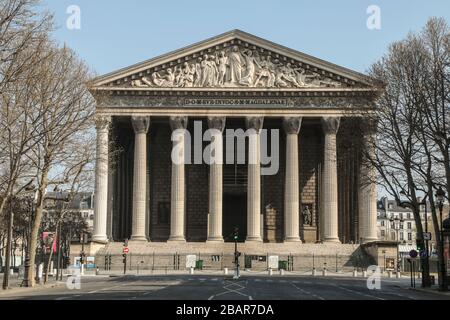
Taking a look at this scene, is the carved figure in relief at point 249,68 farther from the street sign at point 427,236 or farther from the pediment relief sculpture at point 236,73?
the street sign at point 427,236

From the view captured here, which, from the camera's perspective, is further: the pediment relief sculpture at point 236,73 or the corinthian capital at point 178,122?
the pediment relief sculpture at point 236,73

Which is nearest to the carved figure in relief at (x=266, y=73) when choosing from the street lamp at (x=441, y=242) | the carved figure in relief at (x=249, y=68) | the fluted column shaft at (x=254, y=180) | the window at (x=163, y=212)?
the carved figure in relief at (x=249, y=68)

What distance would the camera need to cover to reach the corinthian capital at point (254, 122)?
75812 millimetres

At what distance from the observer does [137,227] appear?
75062 millimetres

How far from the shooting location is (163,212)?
83.6m

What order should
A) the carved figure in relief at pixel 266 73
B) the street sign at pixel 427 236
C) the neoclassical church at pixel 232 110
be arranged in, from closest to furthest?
1. the street sign at pixel 427 236
2. the neoclassical church at pixel 232 110
3. the carved figure in relief at pixel 266 73

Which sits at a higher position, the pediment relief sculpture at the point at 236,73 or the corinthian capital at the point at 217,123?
the pediment relief sculpture at the point at 236,73

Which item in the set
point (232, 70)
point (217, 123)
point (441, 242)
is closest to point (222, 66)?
point (232, 70)

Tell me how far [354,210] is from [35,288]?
153 ft
